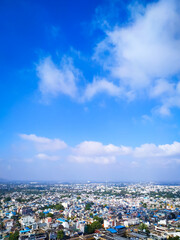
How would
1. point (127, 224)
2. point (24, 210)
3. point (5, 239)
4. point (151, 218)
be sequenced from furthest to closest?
point (24, 210)
point (151, 218)
point (127, 224)
point (5, 239)

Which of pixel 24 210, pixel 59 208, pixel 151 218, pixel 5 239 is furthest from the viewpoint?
pixel 59 208

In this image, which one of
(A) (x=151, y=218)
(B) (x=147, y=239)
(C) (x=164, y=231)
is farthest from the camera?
(A) (x=151, y=218)

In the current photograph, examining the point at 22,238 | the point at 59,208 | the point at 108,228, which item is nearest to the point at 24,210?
the point at 59,208

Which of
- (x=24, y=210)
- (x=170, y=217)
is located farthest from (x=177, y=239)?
(x=24, y=210)

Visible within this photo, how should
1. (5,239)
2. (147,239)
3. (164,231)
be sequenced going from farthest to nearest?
1. (164,231)
2. (5,239)
3. (147,239)

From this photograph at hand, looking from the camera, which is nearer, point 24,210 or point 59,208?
point 24,210

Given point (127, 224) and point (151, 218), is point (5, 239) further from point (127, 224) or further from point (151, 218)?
point (151, 218)

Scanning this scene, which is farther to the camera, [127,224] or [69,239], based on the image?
[127,224]

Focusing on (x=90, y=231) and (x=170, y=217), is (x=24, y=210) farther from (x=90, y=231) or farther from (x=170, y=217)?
(x=170, y=217)
